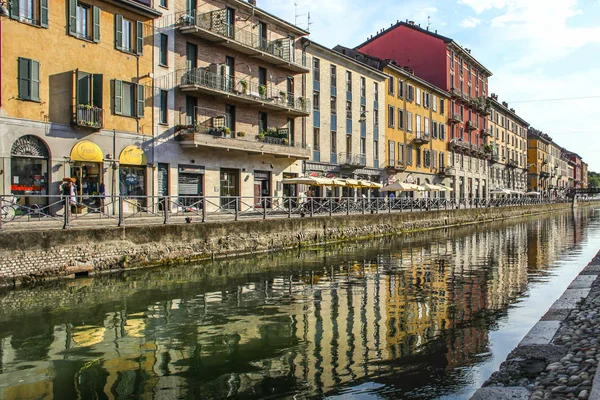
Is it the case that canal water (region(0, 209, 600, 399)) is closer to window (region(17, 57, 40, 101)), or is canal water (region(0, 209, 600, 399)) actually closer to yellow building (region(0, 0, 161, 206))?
yellow building (region(0, 0, 161, 206))

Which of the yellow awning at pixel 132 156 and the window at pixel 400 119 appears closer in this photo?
the yellow awning at pixel 132 156

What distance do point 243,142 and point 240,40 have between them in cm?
597

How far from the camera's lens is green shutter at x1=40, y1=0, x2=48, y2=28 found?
21.4 meters

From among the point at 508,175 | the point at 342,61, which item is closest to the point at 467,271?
the point at 342,61

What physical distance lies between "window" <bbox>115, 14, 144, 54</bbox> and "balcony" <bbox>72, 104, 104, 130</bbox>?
344 cm

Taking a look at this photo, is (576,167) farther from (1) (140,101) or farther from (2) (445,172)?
(1) (140,101)

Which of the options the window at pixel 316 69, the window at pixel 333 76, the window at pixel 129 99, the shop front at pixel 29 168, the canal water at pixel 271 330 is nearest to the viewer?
the canal water at pixel 271 330

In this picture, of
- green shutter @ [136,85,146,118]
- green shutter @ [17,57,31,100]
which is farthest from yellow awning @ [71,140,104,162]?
green shutter @ [136,85,146,118]

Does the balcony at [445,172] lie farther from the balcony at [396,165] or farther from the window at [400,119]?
the balcony at [396,165]

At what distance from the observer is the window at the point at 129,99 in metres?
24.4

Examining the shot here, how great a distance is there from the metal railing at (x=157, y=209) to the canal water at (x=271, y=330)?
2.55 meters

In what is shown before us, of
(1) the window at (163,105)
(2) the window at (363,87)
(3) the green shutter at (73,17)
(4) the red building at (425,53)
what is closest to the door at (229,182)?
(1) the window at (163,105)

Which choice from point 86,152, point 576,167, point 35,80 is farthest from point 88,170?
point 576,167

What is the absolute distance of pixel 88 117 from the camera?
2291cm
